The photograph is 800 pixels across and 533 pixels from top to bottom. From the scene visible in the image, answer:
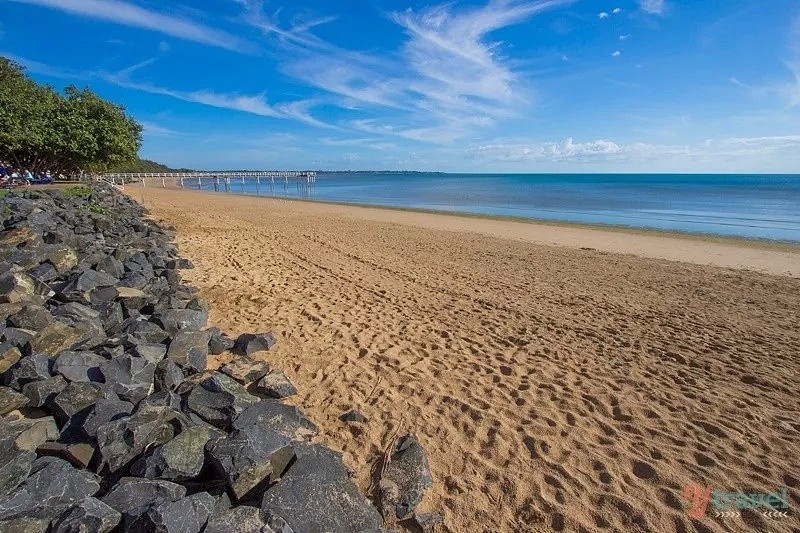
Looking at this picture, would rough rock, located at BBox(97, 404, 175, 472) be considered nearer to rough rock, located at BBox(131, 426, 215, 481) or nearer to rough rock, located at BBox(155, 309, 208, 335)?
rough rock, located at BBox(131, 426, 215, 481)

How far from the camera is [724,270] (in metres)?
11.4

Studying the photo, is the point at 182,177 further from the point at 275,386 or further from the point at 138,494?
the point at 138,494

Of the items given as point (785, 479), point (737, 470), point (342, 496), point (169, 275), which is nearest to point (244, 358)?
point (342, 496)

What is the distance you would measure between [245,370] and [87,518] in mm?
2380

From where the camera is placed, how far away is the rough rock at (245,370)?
434 centimetres

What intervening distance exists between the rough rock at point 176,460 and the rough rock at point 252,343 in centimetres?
240

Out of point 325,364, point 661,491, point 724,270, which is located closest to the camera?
point 661,491

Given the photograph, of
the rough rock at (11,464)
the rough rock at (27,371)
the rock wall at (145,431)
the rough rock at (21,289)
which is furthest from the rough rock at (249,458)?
the rough rock at (21,289)

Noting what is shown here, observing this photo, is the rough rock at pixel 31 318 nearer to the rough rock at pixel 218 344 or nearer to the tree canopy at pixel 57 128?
the rough rock at pixel 218 344

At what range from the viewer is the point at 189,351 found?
4.46 m

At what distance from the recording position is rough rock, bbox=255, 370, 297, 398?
4180mm

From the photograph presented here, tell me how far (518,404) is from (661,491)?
1432 mm

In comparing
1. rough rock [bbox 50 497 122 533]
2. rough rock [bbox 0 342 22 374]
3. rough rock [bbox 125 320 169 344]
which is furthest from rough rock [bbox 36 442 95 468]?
rough rock [bbox 125 320 169 344]

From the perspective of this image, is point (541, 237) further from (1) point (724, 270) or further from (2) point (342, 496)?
(2) point (342, 496)
